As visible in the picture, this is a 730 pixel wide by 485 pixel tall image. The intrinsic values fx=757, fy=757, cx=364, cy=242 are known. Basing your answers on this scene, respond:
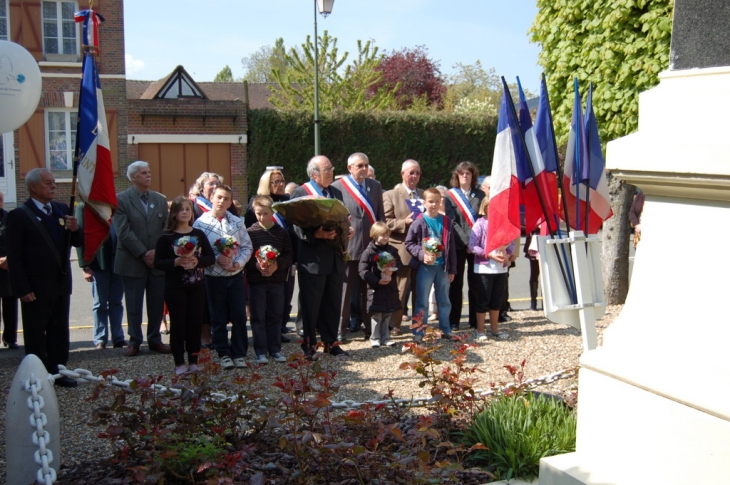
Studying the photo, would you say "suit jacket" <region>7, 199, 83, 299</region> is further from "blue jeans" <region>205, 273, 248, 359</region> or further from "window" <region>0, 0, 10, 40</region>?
"window" <region>0, 0, 10, 40</region>

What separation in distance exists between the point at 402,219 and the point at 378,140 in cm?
1844

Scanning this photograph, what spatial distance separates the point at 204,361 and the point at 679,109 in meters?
3.19

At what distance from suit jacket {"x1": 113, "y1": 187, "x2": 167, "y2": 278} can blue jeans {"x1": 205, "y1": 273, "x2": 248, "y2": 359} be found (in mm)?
1031

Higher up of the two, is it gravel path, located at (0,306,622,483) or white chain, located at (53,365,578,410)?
white chain, located at (53,365,578,410)

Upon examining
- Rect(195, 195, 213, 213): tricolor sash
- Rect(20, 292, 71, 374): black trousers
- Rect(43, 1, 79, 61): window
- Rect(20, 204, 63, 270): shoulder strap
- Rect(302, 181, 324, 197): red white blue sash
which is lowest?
Rect(20, 292, 71, 374): black trousers

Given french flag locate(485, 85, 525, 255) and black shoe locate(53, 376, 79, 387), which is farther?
black shoe locate(53, 376, 79, 387)

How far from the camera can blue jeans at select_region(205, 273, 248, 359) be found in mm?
7488

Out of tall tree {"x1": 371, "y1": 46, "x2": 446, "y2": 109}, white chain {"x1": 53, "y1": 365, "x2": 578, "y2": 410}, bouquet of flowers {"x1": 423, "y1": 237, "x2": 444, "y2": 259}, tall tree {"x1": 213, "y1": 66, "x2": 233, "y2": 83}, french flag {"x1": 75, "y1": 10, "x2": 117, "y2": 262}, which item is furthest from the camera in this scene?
tall tree {"x1": 213, "y1": 66, "x2": 233, "y2": 83}

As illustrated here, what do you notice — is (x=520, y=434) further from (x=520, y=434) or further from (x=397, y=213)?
(x=397, y=213)

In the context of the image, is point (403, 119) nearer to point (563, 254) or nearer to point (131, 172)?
point (131, 172)

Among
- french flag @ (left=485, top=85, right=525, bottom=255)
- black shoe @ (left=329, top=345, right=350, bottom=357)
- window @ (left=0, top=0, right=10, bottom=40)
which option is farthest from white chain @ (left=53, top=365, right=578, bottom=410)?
window @ (left=0, top=0, right=10, bottom=40)

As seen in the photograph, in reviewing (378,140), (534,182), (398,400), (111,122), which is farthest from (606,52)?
(111,122)

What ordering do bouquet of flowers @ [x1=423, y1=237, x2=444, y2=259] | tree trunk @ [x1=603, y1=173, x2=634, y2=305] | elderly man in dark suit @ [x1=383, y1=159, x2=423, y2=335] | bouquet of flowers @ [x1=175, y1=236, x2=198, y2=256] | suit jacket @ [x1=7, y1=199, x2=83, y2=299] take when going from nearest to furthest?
suit jacket @ [x1=7, y1=199, x2=83, y2=299] → bouquet of flowers @ [x1=175, y1=236, x2=198, y2=256] → bouquet of flowers @ [x1=423, y1=237, x2=444, y2=259] → elderly man in dark suit @ [x1=383, y1=159, x2=423, y2=335] → tree trunk @ [x1=603, y1=173, x2=634, y2=305]

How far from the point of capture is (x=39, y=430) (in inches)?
164
